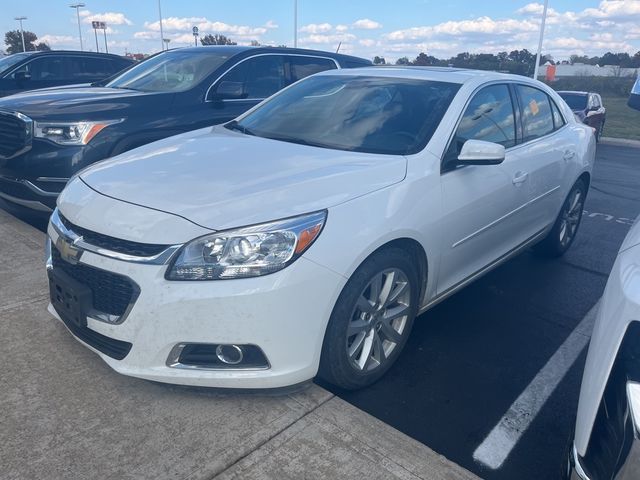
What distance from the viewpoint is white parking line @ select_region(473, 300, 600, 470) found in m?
2.63

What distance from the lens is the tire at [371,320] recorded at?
269cm

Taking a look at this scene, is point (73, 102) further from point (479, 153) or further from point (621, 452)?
point (621, 452)

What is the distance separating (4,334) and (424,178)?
8.25 feet

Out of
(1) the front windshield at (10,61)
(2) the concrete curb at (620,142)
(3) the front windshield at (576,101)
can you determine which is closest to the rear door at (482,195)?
(1) the front windshield at (10,61)

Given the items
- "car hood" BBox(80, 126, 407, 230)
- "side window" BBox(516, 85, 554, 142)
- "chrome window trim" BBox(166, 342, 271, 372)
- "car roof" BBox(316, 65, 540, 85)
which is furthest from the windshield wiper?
"side window" BBox(516, 85, 554, 142)

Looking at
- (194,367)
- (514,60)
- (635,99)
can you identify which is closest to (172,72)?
(194,367)

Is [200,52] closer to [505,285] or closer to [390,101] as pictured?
[390,101]

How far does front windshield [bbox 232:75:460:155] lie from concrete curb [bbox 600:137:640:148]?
583 inches

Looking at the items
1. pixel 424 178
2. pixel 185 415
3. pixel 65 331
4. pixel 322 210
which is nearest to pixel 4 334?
pixel 65 331

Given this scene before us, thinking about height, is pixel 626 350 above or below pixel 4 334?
above

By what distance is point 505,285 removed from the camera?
4.67m

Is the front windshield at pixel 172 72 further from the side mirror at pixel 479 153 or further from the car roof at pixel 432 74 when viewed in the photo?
the side mirror at pixel 479 153

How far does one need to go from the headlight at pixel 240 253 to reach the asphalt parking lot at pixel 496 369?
76 centimetres

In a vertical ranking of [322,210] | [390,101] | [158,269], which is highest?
[390,101]
